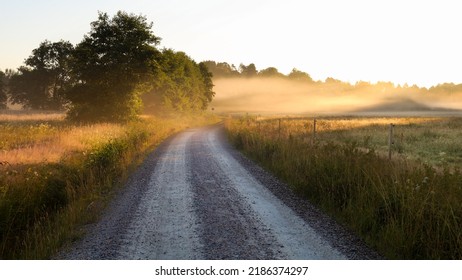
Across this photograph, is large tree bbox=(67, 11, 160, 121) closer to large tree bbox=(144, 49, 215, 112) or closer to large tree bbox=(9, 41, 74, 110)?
large tree bbox=(144, 49, 215, 112)

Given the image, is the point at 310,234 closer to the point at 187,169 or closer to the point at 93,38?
the point at 187,169

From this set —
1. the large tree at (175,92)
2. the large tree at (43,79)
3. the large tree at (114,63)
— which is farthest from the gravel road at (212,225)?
the large tree at (43,79)

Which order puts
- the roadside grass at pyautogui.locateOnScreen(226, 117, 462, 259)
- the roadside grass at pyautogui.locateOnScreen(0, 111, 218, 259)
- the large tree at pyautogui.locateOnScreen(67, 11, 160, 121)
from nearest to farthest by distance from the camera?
the roadside grass at pyautogui.locateOnScreen(226, 117, 462, 259) → the roadside grass at pyautogui.locateOnScreen(0, 111, 218, 259) → the large tree at pyautogui.locateOnScreen(67, 11, 160, 121)

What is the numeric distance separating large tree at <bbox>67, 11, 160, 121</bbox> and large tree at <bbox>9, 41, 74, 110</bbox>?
141 feet

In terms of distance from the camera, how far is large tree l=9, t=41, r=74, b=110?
2889 inches

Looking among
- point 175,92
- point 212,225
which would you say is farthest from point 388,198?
point 175,92

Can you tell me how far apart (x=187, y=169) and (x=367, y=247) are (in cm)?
911

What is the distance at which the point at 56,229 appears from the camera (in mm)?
7328

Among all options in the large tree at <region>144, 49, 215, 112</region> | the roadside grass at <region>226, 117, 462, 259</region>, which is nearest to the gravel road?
the roadside grass at <region>226, 117, 462, 259</region>

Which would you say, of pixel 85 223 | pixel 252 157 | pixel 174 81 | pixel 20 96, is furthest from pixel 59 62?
pixel 85 223

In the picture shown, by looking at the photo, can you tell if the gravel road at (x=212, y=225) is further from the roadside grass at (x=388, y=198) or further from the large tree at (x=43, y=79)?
the large tree at (x=43, y=79)

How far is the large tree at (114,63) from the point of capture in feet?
102

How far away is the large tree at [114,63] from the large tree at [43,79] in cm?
4296

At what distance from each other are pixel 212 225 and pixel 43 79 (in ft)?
260
